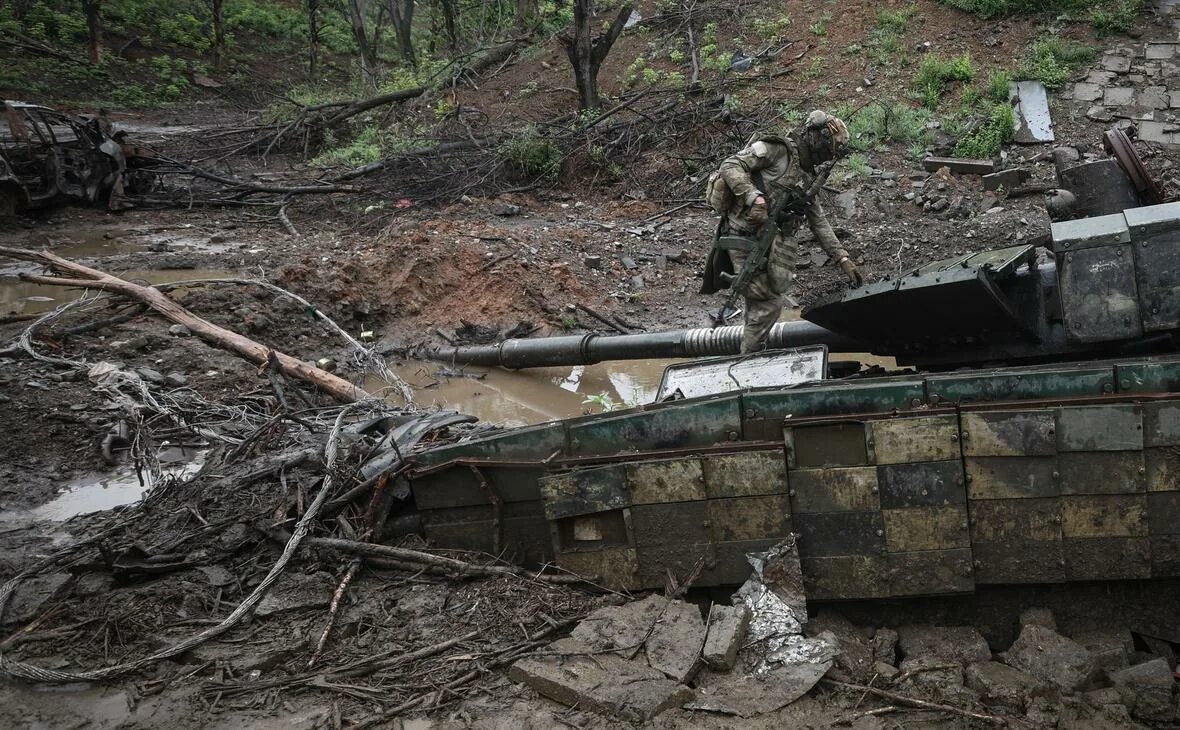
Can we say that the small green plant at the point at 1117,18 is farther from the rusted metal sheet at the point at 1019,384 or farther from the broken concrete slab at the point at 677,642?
the broken concrete slab at the point at 677,642

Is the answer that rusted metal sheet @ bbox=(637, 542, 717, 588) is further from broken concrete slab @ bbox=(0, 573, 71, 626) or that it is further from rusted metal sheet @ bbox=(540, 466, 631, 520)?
broken concrete slab @ bbox=(0, 573, 71, 626)

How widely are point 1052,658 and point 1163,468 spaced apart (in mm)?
958

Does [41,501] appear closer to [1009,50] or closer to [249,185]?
[249,185]

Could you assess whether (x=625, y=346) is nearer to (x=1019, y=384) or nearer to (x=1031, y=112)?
(x=1019, y=384)

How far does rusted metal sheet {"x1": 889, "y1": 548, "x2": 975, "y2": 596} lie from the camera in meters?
4.64

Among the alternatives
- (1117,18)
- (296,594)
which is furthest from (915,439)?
(1117,18)

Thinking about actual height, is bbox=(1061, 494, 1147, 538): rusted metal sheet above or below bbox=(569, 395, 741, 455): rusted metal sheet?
below

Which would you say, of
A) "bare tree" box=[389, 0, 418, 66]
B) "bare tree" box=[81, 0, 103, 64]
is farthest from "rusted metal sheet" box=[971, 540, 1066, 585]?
"bare tree" box=[81, 0, 103, 64]

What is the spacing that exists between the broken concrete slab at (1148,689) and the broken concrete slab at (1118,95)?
10983 millimetres

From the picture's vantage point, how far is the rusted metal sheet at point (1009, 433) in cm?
445

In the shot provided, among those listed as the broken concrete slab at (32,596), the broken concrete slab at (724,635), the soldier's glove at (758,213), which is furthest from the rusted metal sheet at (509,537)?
the soldier's glove at (758,213)

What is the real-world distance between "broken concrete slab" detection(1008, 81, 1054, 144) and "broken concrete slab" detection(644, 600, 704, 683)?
10.5 m

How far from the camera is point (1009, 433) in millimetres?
4488

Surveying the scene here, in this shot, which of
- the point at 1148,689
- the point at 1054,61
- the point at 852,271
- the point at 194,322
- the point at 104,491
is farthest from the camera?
the point at 1054,61
